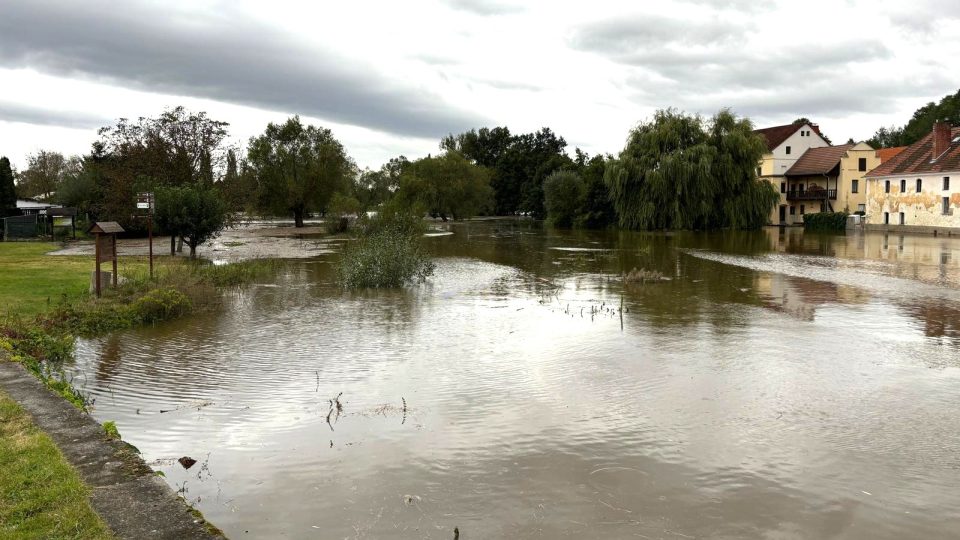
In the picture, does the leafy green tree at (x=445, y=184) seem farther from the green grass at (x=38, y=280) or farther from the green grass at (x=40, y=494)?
the green grass at (x=40, y=494)

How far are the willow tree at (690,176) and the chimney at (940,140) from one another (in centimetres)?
1193

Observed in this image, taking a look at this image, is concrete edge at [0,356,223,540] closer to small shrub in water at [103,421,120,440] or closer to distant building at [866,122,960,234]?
small shrub in water at [103,421,120,440]

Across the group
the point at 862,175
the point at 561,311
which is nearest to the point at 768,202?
the point at 862,175

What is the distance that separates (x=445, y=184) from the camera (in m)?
86.1

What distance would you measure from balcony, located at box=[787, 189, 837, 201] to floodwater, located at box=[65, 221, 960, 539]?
55.4 meters

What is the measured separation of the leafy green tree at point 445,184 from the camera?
83125 millimetres

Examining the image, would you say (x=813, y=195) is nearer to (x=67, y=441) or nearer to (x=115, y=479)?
(x=67, y=441)

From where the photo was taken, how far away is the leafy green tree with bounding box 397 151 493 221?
83125 millimetres

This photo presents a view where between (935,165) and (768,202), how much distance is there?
11.9 m

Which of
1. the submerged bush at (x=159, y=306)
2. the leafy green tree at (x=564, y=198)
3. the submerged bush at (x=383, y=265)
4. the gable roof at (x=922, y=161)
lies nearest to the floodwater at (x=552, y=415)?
the submerged bush at (x=159, y=306)

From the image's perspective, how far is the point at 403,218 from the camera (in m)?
37.4

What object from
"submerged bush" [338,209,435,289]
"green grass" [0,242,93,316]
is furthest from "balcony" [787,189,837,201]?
"green grass" [0,242,93,316]

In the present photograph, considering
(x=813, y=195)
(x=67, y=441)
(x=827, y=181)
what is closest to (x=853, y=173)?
(x=827, y=181)

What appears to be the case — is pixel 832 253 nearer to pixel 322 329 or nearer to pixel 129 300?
pixel 322 329
